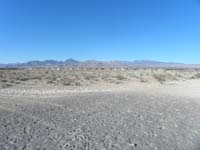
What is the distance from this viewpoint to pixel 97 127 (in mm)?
11383

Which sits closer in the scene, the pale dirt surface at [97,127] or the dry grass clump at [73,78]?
the pale dirt surface at [97,127]

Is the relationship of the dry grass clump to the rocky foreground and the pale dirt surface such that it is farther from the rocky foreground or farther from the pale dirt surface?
the pale dirt surface

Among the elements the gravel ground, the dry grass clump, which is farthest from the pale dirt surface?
the dry grass clump

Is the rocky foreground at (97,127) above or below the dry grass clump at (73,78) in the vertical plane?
above

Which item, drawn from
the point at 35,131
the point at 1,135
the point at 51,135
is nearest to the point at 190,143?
the point at 51,135

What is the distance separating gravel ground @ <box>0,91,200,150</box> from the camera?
9094 millimetres

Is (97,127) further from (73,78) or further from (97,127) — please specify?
(73,78)

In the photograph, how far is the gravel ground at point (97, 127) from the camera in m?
9.09

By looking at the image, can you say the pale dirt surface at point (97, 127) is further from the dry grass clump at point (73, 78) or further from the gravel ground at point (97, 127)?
the dry grass clump at point (73, 78)

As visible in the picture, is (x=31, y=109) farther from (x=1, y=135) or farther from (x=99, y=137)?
(x=99, y=137)

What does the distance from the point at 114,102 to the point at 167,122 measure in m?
6.11

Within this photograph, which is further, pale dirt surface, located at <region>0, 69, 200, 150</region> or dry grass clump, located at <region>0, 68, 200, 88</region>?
dry grass clump, located at <region>0, 68, 200, 88</region>

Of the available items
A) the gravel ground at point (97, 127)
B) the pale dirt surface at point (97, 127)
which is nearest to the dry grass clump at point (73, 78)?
the gravel ground at point (97, 127)

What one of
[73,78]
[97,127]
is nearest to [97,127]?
[97,127]
